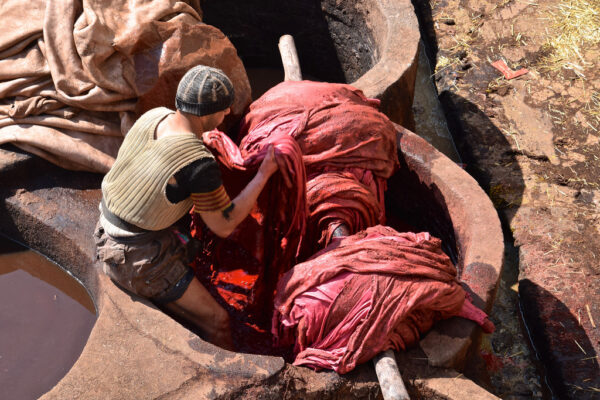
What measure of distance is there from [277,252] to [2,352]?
5.21ft

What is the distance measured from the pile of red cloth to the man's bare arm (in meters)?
0.15

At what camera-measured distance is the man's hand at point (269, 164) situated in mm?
3625

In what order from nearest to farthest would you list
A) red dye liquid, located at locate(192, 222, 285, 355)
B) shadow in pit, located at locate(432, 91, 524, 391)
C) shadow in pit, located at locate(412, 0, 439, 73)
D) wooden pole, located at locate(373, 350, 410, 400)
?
1. wooden pole, located at locate(373, 350, 410, 400)
2. red dye liquid, located at locate(192, 222, 285, 355)
3. shadow in pit, located at locate(432, 91, 524, 391)
4. shadow in pit, located at locate(412, 0, 439, 73)

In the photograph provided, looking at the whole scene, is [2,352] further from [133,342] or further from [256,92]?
[256,92]

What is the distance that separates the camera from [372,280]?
11.1 feet

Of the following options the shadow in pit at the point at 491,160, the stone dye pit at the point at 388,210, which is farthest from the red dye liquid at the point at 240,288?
the shadow in pit at the point at 491,160

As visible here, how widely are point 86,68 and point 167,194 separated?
3.81ft

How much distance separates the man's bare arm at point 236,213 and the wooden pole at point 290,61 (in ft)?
4.68

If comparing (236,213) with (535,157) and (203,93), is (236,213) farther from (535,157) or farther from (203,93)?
(535,157)

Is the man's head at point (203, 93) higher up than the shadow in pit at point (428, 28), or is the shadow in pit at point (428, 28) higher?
the man's head at point (203, 93)

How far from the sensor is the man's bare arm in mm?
3418

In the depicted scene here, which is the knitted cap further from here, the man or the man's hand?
the man's hand

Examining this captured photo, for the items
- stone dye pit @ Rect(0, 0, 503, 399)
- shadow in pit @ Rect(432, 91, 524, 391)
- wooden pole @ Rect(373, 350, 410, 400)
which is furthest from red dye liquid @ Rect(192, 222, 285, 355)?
shadow in pit @ Rect(432, 91, 524, 391)

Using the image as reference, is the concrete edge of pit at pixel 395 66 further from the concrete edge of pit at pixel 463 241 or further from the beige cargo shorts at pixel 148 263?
the beige cargo shorts at pixel 148 263
